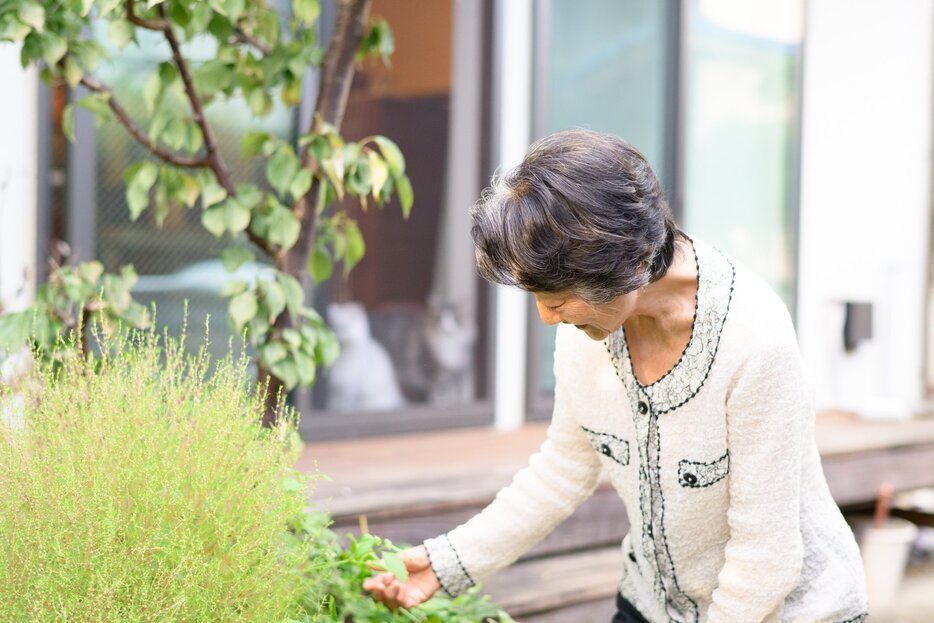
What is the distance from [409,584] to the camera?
1582 mm

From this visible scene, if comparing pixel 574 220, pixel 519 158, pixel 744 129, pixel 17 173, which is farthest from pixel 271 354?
pixel 744 129

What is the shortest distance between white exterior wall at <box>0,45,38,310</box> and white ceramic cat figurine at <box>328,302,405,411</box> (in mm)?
1438

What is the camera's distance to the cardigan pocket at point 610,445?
1511 millimetres

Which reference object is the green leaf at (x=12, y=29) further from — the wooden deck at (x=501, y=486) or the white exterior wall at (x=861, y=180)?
the white exterior wall at (x=861, y=180)

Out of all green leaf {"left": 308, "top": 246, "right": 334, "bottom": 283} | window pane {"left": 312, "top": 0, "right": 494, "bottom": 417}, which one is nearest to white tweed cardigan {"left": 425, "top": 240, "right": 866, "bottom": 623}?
green leaf {"left": 308, "top": 246, "right": 334, "bottom": 283}

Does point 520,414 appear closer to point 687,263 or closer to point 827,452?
point 827,452

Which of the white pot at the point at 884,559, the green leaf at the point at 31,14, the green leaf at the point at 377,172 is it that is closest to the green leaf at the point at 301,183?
the green leaf at the point at 377,172

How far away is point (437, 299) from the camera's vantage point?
192 inches

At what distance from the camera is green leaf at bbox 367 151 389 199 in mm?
1827

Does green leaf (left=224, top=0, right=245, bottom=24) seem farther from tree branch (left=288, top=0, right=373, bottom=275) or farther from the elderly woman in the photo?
the elderly woman

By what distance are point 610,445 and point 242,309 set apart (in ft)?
2.18

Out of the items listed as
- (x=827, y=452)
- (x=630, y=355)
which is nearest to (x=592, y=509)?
(x=827, y=452)

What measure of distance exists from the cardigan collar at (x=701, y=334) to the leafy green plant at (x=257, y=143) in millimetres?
655

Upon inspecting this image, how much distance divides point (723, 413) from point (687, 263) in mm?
200
